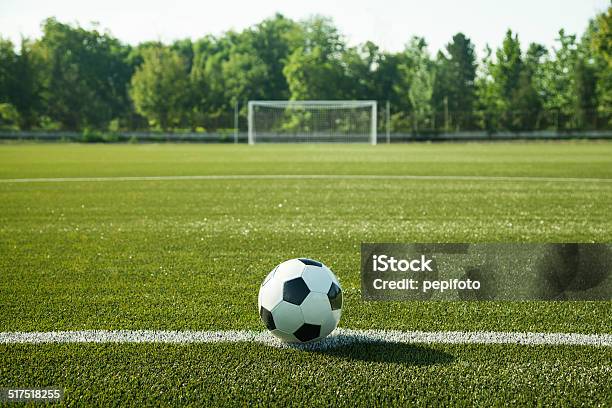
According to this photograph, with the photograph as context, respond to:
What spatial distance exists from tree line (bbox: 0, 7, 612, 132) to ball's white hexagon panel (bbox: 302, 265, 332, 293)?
59.4 metres

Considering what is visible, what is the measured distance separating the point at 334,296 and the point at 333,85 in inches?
2611

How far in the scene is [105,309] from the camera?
3.94 metres

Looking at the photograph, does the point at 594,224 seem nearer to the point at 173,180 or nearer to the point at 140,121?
the point at 173,180

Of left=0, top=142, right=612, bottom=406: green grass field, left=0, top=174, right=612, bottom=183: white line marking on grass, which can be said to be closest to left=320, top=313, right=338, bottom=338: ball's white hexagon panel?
left=0, top=142, right=612, bottom=406: green grass field

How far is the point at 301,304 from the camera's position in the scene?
10.3ft

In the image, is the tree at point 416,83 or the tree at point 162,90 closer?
the tree at point 416,83

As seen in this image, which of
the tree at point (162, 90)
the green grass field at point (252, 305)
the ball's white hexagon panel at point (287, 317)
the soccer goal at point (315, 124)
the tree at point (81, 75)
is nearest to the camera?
the green grass field at point (252, 305)

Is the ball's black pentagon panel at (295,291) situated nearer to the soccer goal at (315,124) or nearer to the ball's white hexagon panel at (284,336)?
the ball's white hexagon panel at (284,336)

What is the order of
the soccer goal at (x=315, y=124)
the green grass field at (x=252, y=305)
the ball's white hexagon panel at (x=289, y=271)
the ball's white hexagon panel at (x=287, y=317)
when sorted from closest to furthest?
Result: the green grass field at (x=252, y=305) < the ball's white hexagon panel at (x=287, y=317) < the ball's white hexagon panel at (x=289, y=271) < the soccer goal at (x=315, y=124)

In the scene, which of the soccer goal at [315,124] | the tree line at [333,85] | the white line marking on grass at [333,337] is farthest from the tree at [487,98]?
the white line marking on grass at [333,337]

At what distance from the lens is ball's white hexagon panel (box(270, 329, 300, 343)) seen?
317 centimetres

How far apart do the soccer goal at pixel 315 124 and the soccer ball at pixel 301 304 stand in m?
44.3

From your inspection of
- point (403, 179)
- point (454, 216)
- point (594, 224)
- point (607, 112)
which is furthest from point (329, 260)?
point (607, 112)

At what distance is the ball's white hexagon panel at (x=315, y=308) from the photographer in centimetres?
314
